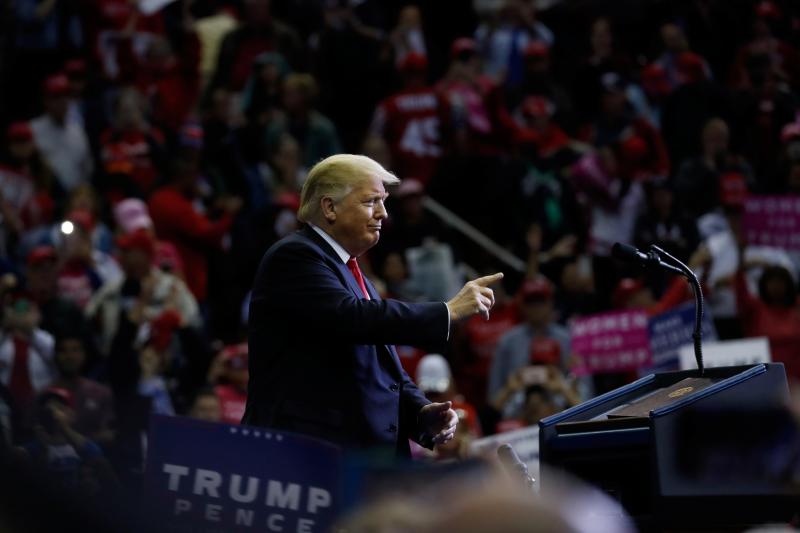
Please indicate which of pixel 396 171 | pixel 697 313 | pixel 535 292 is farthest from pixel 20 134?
pixel 697 313

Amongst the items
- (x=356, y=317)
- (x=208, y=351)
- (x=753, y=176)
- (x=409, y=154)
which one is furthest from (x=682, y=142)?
(x=356, y=317)

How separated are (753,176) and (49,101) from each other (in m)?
5.69

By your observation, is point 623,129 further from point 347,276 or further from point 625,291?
point 347,276

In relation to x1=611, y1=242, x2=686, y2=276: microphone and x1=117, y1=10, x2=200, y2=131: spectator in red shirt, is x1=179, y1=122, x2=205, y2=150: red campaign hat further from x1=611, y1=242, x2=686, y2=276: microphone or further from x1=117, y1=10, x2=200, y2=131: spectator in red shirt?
x1=611, y1=242, x2=686, y2=276: microphone

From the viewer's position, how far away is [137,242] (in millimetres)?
11664

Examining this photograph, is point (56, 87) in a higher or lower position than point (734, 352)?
higher

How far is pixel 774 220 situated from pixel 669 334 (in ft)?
5.83

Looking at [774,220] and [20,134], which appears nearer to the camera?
[774,220]

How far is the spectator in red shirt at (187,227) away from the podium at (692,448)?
315 inches

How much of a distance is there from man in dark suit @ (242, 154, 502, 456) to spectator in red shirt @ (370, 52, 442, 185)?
925cm

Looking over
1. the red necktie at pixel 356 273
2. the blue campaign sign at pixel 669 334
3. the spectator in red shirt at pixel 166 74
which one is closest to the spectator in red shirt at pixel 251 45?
the spectator in red shirt at pixel 166 74

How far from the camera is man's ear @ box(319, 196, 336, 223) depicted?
17.8 feet

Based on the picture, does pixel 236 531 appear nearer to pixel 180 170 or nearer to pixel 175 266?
pixel 175 266

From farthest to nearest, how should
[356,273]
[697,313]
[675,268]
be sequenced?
[356,273]
[675,268]
[697,313]
